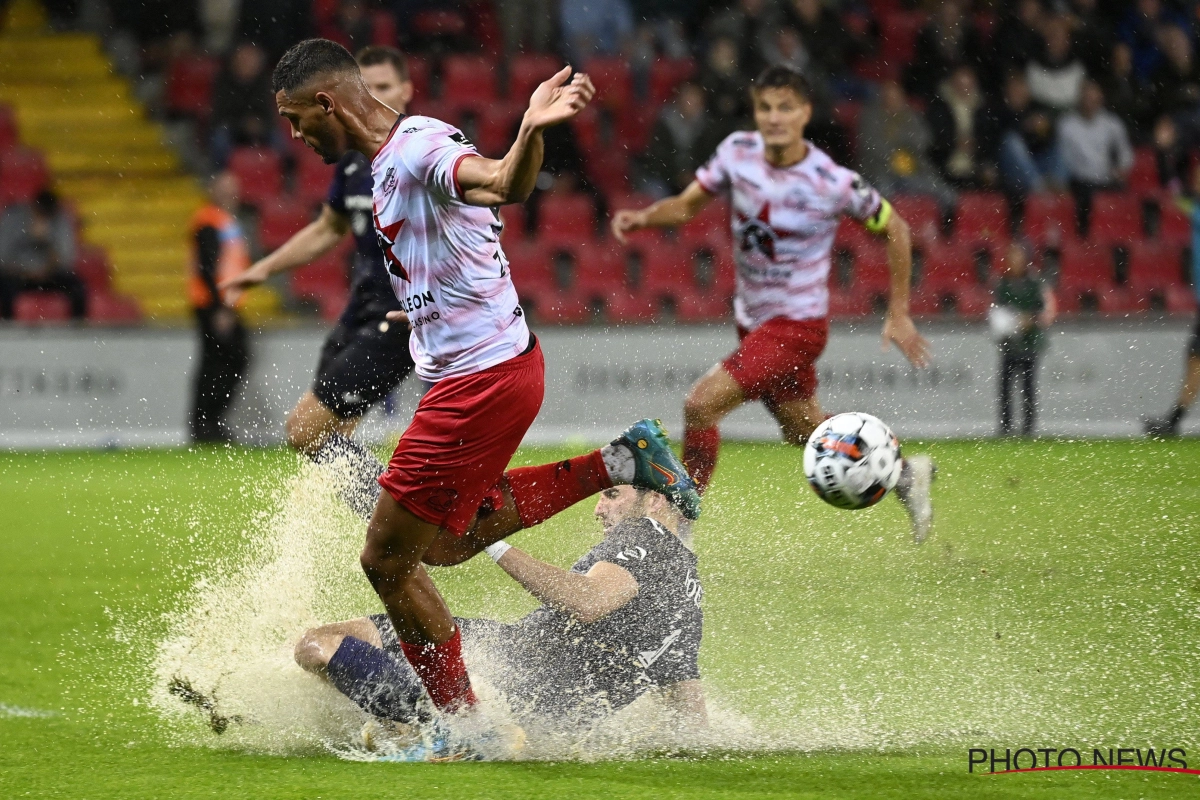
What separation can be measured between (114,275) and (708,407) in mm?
10937

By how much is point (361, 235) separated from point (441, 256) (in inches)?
106

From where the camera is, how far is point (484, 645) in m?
4.97

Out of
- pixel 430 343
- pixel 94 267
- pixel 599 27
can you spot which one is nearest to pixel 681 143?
pixel 599 27

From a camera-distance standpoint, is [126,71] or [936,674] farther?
[126,71]

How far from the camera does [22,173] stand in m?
16.5

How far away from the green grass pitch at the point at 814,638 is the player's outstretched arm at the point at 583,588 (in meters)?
0.47

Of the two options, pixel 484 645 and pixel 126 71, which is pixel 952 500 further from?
pixel 126 71

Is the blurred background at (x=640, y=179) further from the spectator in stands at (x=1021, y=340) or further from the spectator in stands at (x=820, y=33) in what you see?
the spectator in stands at (x=1021, y=340)

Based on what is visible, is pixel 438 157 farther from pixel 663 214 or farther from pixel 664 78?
pixel 664 78

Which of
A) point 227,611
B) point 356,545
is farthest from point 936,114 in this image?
point 227,611

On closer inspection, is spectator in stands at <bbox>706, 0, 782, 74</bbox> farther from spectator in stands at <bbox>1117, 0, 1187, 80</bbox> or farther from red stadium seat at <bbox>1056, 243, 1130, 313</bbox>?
spectator in stands at <bbox>1117, 0, 1187, 80</bbox>

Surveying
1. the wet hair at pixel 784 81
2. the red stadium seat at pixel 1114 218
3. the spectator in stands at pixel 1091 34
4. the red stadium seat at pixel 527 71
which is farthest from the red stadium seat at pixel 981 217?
the wet hair at pixel 784 81

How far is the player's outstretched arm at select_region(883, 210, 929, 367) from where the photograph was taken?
23.3ft

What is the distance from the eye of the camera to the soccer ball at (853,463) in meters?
5.28
